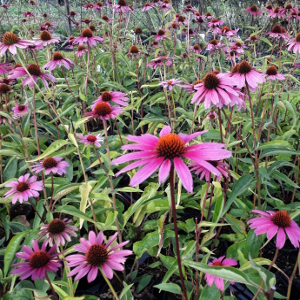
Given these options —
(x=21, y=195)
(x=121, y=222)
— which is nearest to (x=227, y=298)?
(x=121, y=222)

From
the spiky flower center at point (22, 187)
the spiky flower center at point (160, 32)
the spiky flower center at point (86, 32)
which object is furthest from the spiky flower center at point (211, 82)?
the spiky flower center at point (160, 32)

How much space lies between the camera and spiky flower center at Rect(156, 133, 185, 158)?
1.60 feet

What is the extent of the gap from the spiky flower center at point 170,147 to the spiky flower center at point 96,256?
10.4 inches

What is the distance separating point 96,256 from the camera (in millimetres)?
610

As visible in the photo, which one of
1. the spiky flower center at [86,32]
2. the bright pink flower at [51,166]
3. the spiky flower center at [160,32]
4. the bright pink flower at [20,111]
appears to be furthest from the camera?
the spiky flower center at [160,32]

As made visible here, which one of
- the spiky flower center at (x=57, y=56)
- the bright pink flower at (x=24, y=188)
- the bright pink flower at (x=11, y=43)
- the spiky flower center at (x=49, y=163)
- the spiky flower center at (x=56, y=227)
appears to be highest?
Result: the bright pink flower at (x=11, y=43)

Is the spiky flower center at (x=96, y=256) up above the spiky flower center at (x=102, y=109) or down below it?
below

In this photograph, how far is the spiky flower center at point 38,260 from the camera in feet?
2.23

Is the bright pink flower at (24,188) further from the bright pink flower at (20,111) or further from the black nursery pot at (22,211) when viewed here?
the bright pink flower at (20,111)

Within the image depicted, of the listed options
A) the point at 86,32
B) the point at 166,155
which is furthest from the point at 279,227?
the point at 86,32

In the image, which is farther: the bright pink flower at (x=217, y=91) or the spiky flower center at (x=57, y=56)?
the spiky flower center at (x=57, y=56)

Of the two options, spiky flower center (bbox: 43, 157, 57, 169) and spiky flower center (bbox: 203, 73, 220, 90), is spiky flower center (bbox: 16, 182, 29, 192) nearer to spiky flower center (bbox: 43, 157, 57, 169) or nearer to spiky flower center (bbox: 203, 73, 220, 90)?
spiky flower center (bbox: 43, 157, 57, 169)

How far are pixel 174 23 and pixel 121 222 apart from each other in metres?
1.70

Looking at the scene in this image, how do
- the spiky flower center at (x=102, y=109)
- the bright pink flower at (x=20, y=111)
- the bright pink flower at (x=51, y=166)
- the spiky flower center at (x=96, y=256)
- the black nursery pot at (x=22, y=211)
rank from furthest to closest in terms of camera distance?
the bright pink flower at (x=20, y=111)
the black nursery pot at (x=22, y=211)
the bright pink flower at (x=51, y=166)
the spiky flower center at (x=102, y=109)
the spiky flower center at (x=96, y=256)
